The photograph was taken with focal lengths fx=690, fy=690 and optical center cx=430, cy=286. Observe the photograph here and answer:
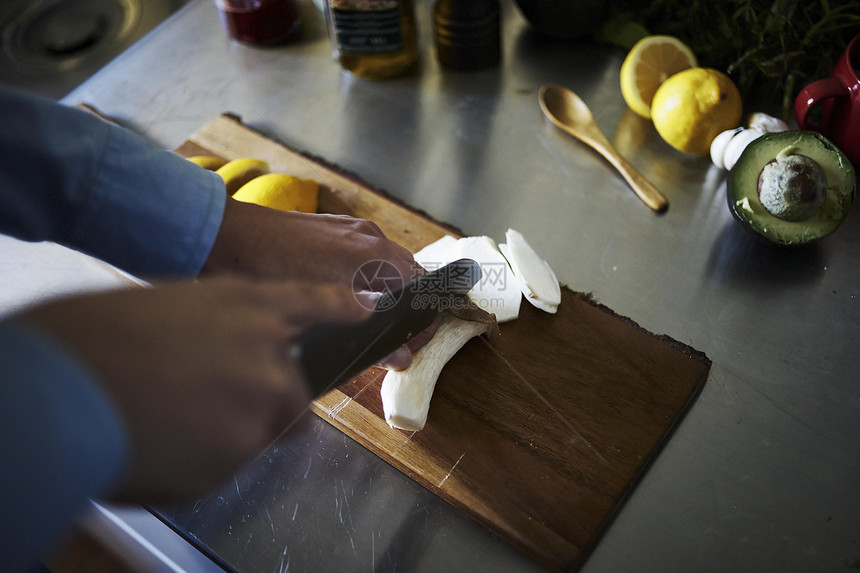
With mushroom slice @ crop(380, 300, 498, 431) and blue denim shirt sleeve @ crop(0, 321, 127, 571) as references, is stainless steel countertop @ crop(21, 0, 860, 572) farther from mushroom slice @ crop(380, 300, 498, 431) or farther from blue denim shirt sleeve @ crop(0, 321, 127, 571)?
blue denim shirt sleeve @ crop(0, 321, 127, 571)

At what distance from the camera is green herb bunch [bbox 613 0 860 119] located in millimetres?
1082

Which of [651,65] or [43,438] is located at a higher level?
[43,438]

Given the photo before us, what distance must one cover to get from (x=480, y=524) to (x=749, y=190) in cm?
55

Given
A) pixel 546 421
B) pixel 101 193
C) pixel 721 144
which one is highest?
pixel 101 193

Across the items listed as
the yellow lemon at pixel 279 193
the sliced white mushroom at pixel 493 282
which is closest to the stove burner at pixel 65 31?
the yellow lemon at pixel 279 193

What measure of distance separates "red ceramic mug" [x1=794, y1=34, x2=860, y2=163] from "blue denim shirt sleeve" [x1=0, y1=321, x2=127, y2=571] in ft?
3.14

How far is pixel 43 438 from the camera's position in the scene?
423 mm

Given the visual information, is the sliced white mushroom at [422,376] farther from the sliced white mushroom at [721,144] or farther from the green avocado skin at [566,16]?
the green avocado skin at [566,16]

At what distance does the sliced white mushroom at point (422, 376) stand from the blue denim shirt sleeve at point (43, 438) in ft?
1.25

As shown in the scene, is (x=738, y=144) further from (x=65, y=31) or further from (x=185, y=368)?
(x=65, y=31)

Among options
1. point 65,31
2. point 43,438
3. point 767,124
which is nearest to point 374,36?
point 767,124

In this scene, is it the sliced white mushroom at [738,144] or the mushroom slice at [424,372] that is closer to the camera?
the mushroom slice at [424,372]

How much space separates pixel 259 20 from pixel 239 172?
0.46 meters

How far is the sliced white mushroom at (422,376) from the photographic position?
2.58 feet
